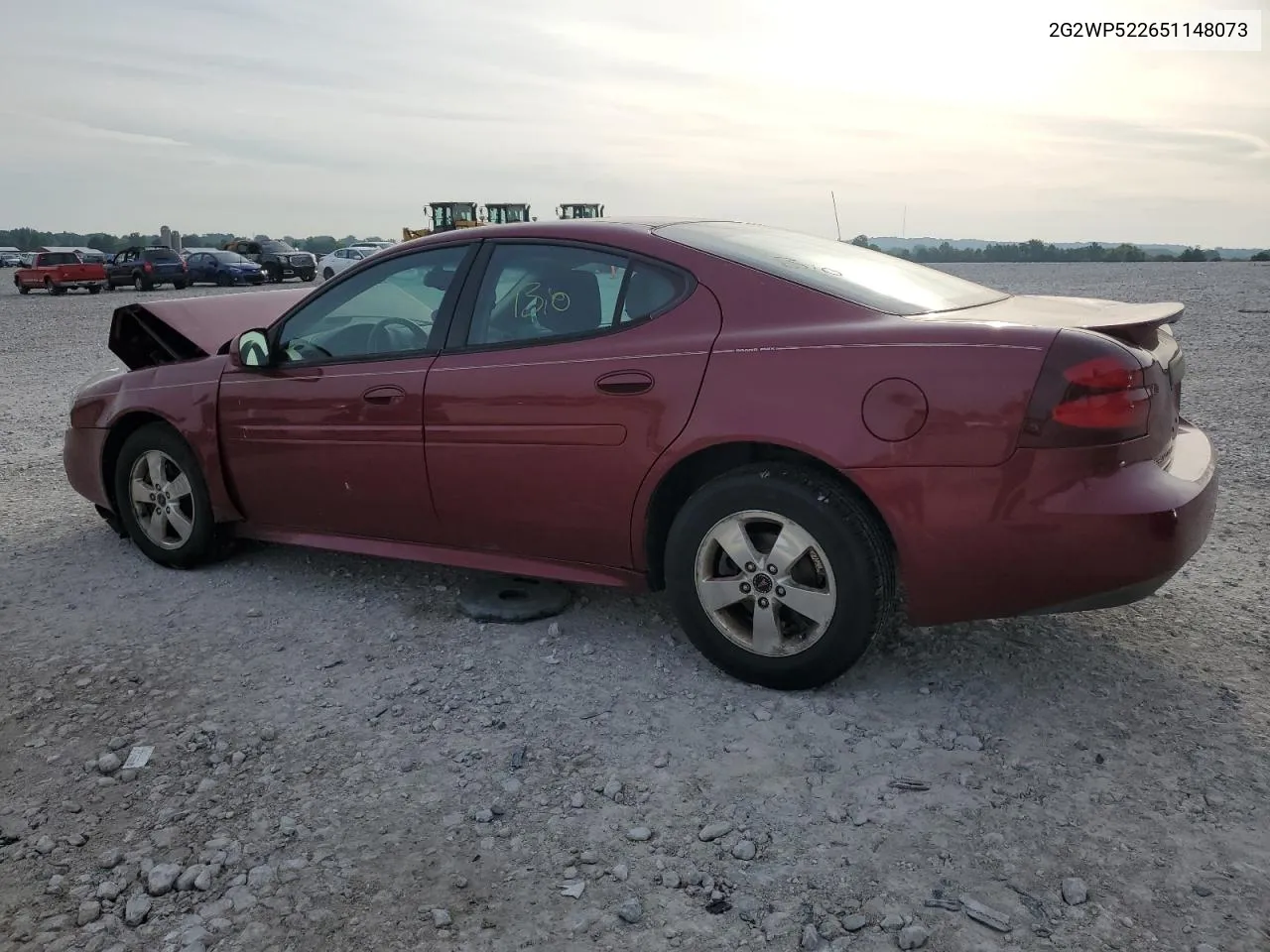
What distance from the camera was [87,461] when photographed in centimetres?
507

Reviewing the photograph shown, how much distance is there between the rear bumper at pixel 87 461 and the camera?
16.4ft

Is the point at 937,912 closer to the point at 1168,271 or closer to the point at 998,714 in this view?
the point at 998,714

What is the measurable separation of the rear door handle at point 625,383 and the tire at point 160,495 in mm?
2224

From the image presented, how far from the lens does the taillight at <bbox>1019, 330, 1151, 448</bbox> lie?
111 inches

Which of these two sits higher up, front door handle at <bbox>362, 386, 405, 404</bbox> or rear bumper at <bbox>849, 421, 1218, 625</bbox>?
front door handle at <bbox>362, 386, 405, 404</bbox>

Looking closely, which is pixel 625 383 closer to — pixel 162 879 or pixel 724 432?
pixel 724 432

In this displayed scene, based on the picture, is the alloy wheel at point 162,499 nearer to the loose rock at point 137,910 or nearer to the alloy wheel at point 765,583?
the loose rock at point 137,910

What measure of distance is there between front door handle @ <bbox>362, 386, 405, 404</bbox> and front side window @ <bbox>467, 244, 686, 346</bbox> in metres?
0.36

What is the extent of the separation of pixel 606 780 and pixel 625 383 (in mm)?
1299

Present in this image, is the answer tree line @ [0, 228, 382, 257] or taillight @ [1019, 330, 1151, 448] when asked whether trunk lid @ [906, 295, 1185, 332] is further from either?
tree line @ [0, 228, 382, 257]

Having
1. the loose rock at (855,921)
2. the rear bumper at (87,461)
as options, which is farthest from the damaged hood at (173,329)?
the loose rock at (855,921)

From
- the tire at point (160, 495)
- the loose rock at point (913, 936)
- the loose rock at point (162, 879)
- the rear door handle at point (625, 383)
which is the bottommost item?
the loose rock at point (162, 879)

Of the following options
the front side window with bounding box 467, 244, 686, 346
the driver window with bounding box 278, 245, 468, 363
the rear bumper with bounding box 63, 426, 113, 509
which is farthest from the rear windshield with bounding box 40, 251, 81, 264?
the front side window with bounding box 467, 244, 686, 346

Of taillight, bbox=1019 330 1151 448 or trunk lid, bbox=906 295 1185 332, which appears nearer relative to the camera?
taillight, bbox=1019 330 1151 448
